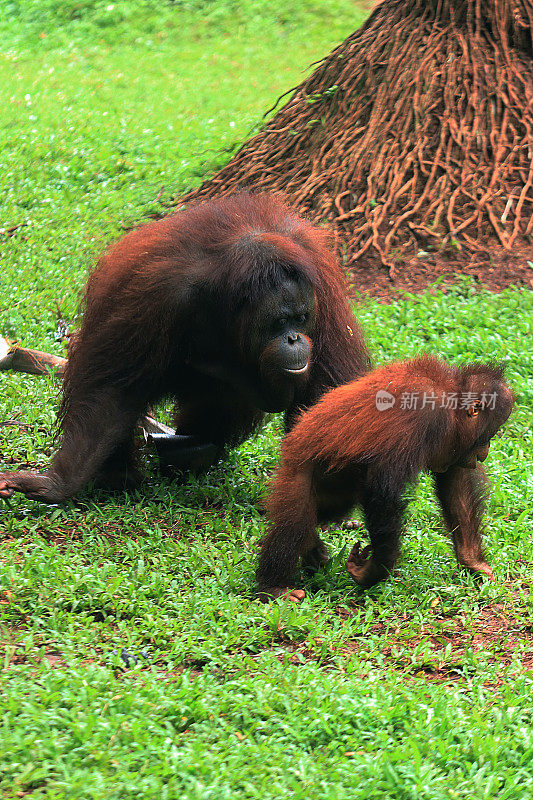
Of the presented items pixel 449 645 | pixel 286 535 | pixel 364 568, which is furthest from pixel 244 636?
pixel 449 645

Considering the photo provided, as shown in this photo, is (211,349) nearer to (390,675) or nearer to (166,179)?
(390,675)

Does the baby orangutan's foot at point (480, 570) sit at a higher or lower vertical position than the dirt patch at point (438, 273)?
higher

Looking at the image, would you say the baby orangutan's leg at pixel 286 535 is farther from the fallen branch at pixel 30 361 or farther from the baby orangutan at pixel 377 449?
the fallen branch at pixel 30 361

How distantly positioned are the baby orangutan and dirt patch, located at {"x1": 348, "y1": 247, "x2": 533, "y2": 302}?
9.67 feet

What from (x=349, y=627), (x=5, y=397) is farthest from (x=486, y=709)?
(x=5, y=397)

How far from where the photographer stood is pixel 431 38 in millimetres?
7242

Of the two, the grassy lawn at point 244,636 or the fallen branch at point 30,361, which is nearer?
the grassy lawn at point 244,636

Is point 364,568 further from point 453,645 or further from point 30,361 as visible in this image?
point 30,361

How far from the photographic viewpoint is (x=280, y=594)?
3445 mm

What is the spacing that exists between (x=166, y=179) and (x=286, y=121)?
115 centimetres

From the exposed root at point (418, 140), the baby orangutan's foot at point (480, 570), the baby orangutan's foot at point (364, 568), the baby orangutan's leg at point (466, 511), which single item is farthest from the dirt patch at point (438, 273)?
the baby orangutan's foot at point (364, 568)

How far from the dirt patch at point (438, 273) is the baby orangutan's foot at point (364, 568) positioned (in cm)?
304

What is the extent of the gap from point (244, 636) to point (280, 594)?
292 millimetres

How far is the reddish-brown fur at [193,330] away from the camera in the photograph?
3.78 meters
